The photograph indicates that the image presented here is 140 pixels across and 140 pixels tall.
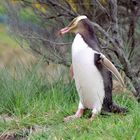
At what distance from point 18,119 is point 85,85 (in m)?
0.71

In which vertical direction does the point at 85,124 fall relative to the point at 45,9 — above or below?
below

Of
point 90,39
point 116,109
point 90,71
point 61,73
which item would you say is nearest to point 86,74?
point 90,71

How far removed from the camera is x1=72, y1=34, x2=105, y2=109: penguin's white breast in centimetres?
534

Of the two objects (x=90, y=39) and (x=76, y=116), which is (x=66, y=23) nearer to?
(x=90, y=39)

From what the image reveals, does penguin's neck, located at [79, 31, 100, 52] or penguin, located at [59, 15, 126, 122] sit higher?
penguin's neck, located at [79, 31, 100, 52]

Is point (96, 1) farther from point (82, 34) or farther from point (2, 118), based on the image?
point (2, 118)

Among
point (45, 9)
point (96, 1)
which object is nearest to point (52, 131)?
point (96, 1)

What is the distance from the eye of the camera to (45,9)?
24.3 feet

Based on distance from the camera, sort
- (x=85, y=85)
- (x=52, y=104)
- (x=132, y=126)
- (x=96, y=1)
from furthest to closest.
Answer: (x=96, y=1), (x=52, y=104), (x=85, y=85), (x=132, y=126)

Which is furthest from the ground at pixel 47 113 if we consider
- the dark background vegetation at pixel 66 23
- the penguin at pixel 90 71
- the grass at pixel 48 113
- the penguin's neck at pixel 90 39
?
the penguin's neck at pixel 90 39

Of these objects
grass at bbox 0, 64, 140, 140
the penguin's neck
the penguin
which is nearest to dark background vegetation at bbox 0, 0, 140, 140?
grass at bbox 0, 64, 140, 140

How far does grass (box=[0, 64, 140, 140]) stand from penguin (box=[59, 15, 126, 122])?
0.42ft

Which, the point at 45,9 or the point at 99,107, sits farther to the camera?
the point at 45,9

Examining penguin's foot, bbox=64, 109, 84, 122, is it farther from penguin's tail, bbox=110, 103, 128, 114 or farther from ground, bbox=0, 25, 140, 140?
penguin's tail, bbox=110, 103, 128, 114
